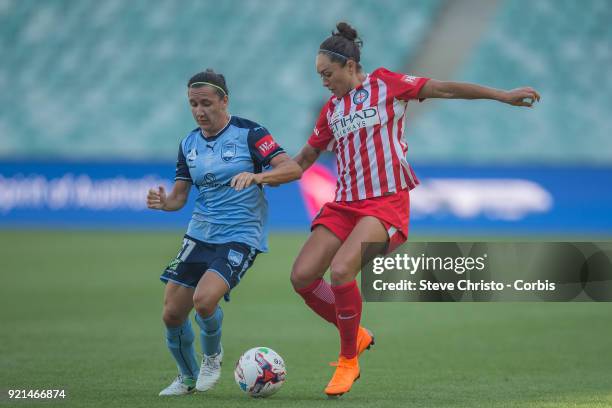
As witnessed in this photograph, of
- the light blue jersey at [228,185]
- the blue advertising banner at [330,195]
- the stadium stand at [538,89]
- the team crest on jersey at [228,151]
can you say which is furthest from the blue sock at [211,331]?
the stadium stand at [538,89]

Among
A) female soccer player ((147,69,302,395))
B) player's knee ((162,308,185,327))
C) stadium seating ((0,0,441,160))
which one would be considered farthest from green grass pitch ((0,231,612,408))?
stadium seating ((0,0,441,160))

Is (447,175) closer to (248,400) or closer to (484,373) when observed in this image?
(484,373)

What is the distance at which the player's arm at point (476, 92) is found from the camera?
6.48 metres

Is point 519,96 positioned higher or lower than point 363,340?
higher

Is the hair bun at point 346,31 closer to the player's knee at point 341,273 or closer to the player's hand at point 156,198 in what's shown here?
the player's knee at point 341,273

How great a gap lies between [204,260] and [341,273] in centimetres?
96

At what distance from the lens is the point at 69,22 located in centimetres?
3134

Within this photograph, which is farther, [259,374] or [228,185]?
[228,185]

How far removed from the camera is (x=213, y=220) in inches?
270

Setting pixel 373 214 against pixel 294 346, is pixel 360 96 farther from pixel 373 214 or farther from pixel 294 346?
pixel 294 346

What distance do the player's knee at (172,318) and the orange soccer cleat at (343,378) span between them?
112 centimetres

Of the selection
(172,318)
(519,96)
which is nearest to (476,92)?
(519,96)

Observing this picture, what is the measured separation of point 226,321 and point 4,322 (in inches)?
90.2

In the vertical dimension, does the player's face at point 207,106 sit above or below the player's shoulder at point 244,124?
above
